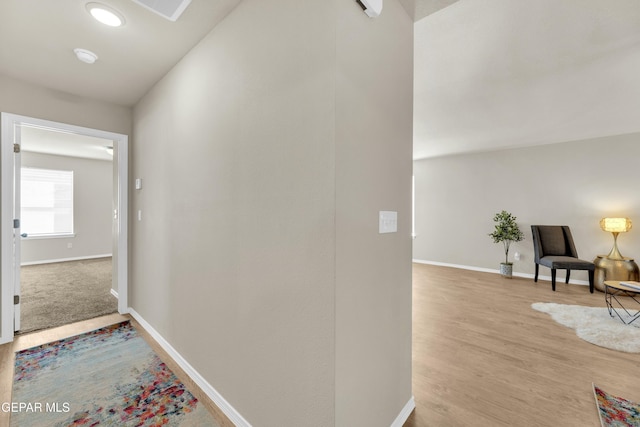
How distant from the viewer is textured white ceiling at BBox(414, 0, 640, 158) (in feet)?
5.78

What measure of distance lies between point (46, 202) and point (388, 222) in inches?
318

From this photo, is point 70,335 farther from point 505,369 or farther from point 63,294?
point 505,369

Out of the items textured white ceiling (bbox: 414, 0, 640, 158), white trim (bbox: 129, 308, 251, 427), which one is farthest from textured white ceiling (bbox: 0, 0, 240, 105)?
white trim (bbox: 129, 308, 251, 427)

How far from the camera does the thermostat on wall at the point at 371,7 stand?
1.16 m

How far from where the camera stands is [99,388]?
1.89 metres

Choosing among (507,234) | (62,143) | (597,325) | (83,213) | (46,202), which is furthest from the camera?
(83,213)

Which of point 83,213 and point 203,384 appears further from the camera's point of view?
point 83,213

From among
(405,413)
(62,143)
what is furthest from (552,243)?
(62,143)

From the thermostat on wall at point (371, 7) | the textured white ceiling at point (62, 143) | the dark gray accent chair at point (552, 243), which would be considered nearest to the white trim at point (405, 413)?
the thermostat on wall at point (371, 7)

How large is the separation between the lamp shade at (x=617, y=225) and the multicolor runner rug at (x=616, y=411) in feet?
12.1

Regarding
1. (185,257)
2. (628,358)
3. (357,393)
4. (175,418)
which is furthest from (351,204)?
(628,358)

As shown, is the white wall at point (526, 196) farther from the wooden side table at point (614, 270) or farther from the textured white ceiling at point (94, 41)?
the textured white ceiling at point (94, 41)

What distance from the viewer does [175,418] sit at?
63.2 inches

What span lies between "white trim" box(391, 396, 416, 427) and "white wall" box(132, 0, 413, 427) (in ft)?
0.18
